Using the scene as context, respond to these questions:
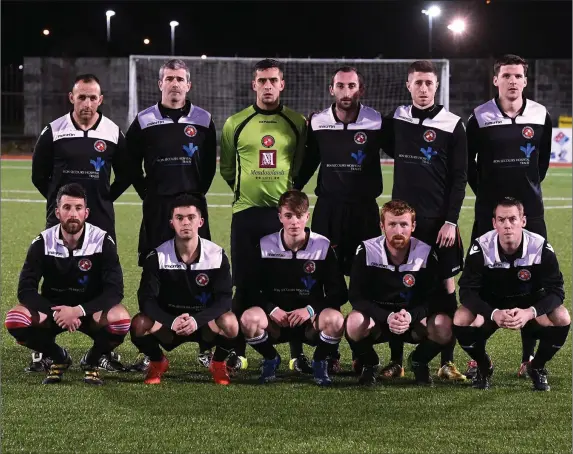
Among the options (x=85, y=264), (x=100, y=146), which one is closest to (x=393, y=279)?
(x=85, y=264)

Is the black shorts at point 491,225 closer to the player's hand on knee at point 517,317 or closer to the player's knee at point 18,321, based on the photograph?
the player's hand on knee at point 517,317

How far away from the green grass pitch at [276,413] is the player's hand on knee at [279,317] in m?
0.33

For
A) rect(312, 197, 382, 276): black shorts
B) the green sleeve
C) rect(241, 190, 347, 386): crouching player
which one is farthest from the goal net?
rect(241, 190, 347, 386): crouching player

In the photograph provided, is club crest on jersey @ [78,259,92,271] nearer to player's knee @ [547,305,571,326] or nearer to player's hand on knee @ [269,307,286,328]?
player's hand on knee @ [269,307,286,328]

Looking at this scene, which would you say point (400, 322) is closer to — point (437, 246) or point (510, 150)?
point (437, 246)

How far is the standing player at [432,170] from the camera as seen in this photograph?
527 cm

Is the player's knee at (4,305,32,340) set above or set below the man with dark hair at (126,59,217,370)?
below

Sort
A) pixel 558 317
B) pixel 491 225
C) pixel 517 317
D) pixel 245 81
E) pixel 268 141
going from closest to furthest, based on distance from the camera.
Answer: pixel 517 317, pixel 558 317, pixel 491 225, pixel 268 141, pixel 245 81

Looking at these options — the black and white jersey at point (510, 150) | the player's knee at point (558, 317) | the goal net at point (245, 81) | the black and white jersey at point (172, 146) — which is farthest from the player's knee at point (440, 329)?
the goal net at point (245, 81)

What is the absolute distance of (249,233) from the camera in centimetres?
557

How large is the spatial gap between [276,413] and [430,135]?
5.94ft

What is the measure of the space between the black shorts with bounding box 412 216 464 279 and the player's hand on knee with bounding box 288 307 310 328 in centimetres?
78

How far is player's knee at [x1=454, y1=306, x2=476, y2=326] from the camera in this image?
5.00 m

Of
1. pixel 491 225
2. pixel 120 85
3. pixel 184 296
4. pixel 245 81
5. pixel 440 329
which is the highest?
pixel 120 85
